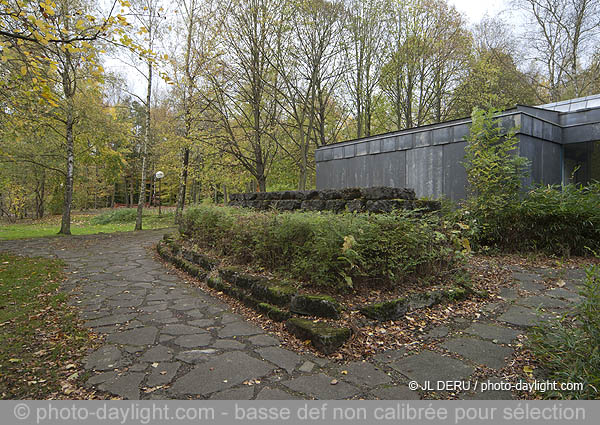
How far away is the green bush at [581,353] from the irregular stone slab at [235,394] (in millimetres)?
1948

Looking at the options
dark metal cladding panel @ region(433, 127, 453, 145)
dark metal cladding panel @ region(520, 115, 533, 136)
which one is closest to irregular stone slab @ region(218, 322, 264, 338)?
dark metal cladding panel @ region(433, 127, 453, 145)

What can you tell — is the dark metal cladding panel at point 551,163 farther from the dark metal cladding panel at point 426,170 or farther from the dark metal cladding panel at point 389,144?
the dark metal cladding panel at point 389,144

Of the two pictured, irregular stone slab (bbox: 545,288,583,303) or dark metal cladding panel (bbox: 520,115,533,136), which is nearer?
irregular stone slab (bbox: 545,288,583,303)

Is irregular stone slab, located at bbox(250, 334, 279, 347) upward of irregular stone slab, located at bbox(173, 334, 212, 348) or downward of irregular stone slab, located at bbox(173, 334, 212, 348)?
upward

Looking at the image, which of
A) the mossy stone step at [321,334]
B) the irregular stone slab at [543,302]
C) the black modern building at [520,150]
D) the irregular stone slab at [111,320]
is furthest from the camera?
the black modern building at [520,150]

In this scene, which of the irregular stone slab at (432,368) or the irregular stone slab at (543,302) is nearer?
the irregular stone slab at (432,368)

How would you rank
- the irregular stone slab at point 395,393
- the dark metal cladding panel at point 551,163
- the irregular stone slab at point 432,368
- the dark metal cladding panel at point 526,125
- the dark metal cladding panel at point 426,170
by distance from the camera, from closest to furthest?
the irregular stone slab at point 395,393 → the irregular stone slab at point 432,368 → the dark metal cladding panel at point 526,125 → the dark metal cladding panel at point 551,163 → the dark metal cladding panel at point 426,170

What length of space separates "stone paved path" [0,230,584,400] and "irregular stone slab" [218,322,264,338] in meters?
0.01

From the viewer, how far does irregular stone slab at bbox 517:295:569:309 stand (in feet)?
12.5

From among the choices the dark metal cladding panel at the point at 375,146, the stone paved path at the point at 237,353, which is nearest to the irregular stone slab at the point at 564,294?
the stone paved path at the point at 237,353

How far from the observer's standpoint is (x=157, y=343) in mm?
3146

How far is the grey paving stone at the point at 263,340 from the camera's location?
3.13 metres

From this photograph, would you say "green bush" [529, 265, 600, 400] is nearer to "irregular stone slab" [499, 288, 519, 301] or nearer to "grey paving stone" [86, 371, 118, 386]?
"irregular stone slab" [499, 288, 519, 301]
